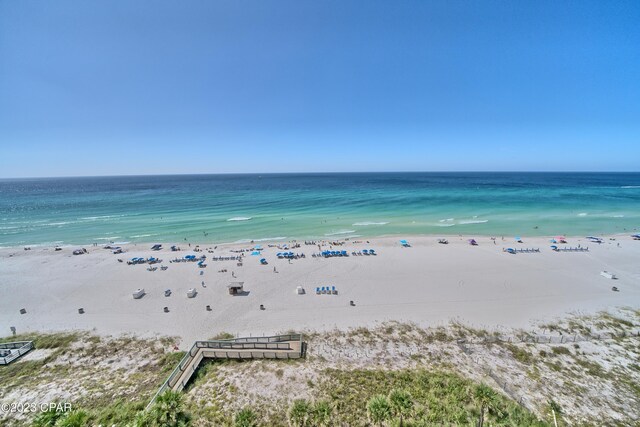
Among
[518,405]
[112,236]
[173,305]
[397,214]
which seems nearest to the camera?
[518,405]

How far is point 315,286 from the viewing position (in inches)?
1038

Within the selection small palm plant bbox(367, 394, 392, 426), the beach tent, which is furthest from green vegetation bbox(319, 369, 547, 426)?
the beach tent

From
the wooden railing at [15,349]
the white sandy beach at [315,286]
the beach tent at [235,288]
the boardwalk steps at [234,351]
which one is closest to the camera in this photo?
the boardwalk steps at [234,351]

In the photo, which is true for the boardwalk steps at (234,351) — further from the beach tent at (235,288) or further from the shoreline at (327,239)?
the shoreline at (327,239)

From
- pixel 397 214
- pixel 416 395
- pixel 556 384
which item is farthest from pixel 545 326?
pixel 397 214

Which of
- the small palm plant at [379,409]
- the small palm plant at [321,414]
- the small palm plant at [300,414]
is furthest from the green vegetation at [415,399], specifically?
the small palm plant at [300,414]

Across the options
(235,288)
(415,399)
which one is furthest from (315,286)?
(415,399)

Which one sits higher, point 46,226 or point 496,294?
point 46,226

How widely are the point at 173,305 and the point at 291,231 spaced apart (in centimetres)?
2770

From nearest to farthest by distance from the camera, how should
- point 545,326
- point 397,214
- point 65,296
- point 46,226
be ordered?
point 545,326 < point 65,296 < point 46,226 < point 397,214

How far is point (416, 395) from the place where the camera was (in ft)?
42.1

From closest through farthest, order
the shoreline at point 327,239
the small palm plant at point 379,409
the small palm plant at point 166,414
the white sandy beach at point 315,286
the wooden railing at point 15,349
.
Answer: the small palm plant at point 166,414 → the small palm plant at point 379,409 → the wooden railing at point 15,349 → the white sandy beach at point 315,286 → the shoreline at point 327,239

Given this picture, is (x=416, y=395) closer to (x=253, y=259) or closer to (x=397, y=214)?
(x=253, y=259)

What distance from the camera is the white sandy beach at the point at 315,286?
20531mm
